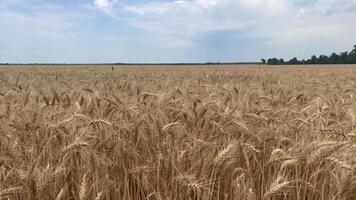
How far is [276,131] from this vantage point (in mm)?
3041

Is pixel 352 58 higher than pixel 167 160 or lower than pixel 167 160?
lower

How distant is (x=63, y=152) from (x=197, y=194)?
75cm

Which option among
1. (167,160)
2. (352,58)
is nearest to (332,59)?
(352,58)

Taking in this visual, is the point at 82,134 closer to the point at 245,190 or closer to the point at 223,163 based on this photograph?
the point at 223,163

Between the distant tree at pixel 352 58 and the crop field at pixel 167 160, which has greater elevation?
the crop field at pixel 167 160

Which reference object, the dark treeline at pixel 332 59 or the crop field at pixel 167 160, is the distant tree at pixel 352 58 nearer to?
the dark treeline at pixel 332 59

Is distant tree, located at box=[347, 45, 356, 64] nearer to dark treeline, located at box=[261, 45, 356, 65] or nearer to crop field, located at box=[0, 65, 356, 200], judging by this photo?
dark treeline, located at box=[261, 45, 356, 65]

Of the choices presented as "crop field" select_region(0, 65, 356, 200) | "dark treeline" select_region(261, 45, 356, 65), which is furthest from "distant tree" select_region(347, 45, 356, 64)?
"crop field" select_region(0, 65, 356, 200)

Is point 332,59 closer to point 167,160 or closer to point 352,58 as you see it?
point 352,58

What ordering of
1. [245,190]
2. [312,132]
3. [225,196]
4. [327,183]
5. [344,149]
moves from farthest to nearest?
[312,132], [344,149], [327,183], [225,196], [245,190]

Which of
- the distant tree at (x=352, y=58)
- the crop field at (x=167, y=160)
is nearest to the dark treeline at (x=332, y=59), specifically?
the distant tree at (x=352, y=58)

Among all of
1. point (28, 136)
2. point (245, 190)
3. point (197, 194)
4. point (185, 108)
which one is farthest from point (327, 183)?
point (28, 136)

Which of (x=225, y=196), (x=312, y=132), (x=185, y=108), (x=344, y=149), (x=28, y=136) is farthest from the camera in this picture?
(x=185, y=108)

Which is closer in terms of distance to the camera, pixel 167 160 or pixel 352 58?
pixel 167 160
